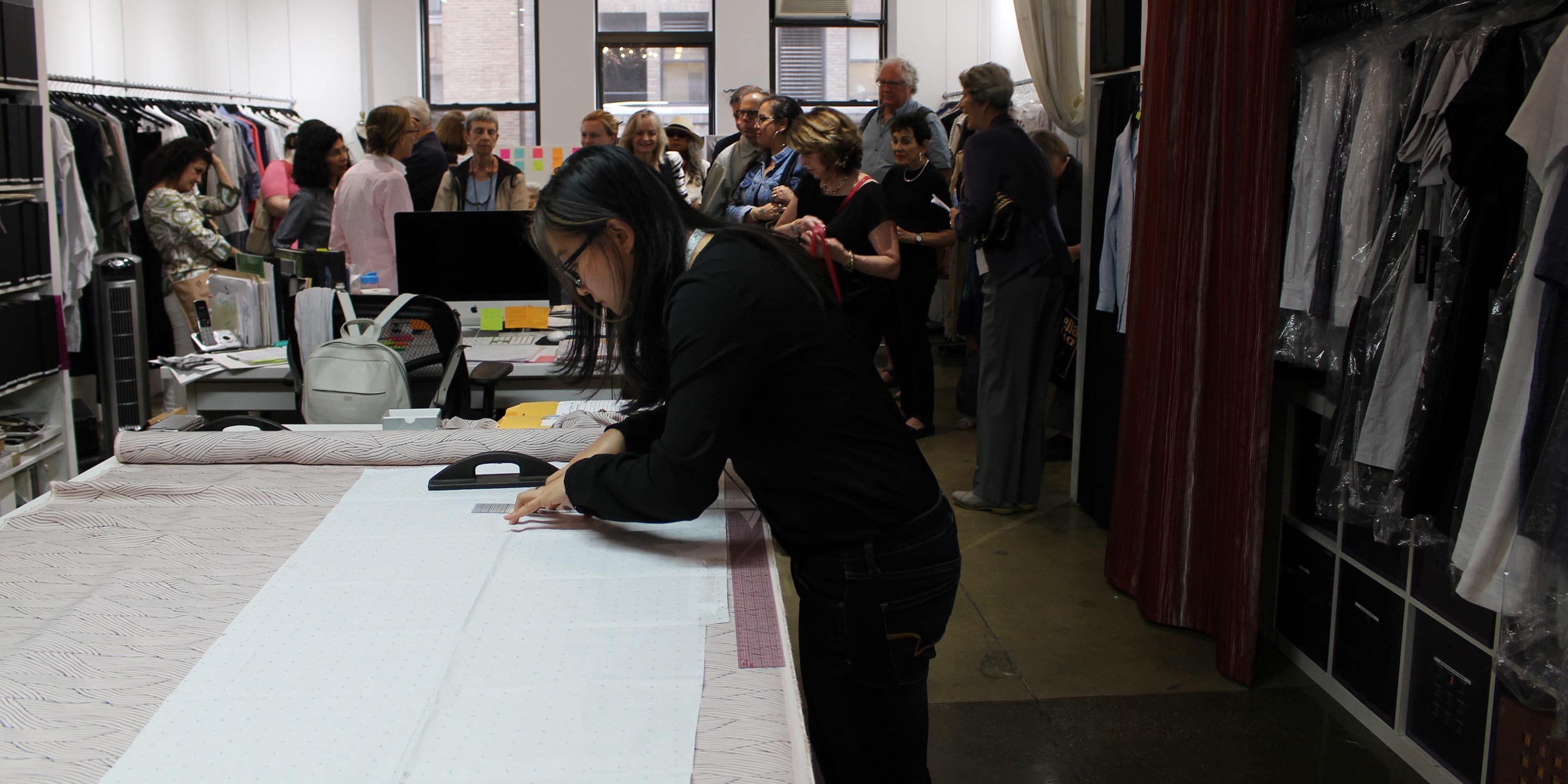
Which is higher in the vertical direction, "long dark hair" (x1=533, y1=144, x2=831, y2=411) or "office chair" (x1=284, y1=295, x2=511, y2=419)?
"long dark hair" (x1=533, y1=144, x2=831, y2=411)

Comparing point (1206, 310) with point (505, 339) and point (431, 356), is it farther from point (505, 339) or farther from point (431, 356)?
point (505, 339)

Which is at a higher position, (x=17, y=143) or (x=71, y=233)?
(x=17, y=143)

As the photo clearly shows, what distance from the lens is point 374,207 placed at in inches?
198

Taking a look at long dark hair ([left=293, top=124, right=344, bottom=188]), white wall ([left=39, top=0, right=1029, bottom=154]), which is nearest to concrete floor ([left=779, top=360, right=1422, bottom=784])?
long dark hair ([left=293, top=124, right=344, bottom=188])

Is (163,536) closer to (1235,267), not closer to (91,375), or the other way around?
(1235,267)

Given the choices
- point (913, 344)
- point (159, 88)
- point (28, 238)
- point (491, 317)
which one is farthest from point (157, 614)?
point (159, 88)

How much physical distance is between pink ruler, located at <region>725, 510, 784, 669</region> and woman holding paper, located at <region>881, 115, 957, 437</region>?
3912mm

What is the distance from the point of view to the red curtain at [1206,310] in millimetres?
2885

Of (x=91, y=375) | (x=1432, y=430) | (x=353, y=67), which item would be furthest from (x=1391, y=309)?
(x=353, y=67)

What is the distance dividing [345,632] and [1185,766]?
6.63 feet

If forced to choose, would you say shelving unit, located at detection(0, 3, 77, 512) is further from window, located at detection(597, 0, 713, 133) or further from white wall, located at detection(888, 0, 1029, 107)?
white wall, located at detection(888, 0, 1029, 107)

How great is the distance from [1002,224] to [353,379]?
228 centimetres

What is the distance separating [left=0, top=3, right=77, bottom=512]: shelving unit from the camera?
4.26 m

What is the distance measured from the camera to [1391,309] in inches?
100.0
